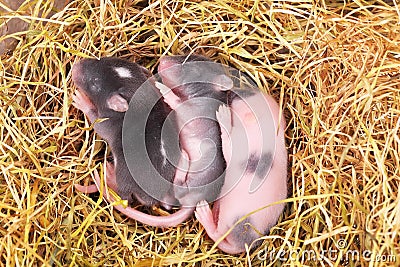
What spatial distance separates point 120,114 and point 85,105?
0.51ft

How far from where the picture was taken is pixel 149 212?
202 cm

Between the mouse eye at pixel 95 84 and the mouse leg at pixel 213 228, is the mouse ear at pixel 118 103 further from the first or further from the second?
the mouse leg at pixel 213 228

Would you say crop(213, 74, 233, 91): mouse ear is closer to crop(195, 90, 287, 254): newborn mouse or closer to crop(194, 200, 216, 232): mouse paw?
crop(195, 90, 287, 254): newborn mouse

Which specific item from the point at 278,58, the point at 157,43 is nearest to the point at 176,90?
the point at 157,43

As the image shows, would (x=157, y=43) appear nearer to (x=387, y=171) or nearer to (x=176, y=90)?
(x=176, y=90)

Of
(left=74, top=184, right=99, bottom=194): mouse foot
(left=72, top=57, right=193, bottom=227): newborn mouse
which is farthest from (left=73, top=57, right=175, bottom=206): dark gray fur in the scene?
(left=74, top=184, right=99, bottom=194): mouse foot

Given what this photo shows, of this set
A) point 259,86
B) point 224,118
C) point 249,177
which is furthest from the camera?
point 259,86

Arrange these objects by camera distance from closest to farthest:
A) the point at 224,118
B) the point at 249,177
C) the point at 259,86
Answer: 1. the point at 249,177
2. the point at 224,118
3. the point at 259,86

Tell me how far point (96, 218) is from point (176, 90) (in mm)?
504

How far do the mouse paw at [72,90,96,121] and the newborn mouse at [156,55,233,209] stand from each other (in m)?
0.24

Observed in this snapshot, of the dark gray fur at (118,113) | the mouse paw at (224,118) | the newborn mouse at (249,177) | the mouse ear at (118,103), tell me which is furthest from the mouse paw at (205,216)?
the mouse ear at (118,103)

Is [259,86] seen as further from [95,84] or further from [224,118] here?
[95,84]

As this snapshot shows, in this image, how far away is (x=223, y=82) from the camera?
78.7 inches

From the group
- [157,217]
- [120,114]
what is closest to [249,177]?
[157,217]
